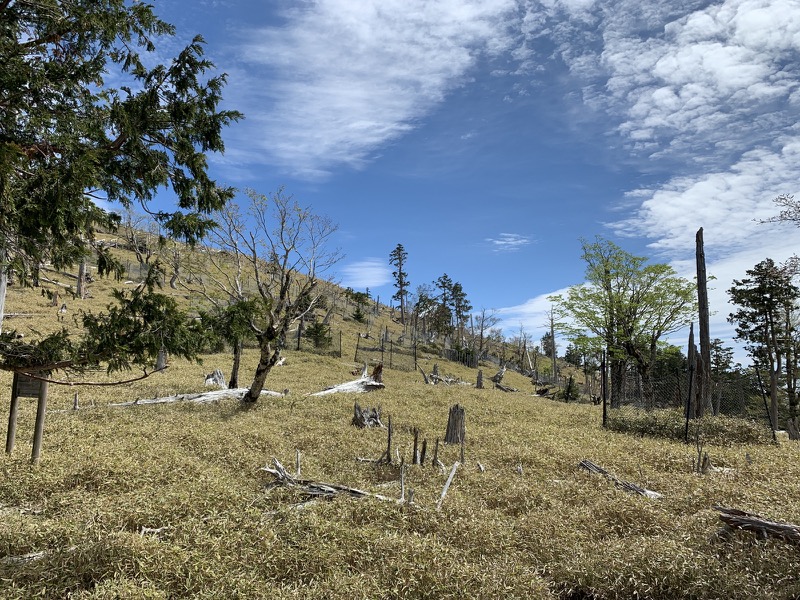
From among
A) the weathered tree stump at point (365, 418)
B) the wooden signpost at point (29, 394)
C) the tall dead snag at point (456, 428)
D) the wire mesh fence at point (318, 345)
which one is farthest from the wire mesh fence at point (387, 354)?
the wooden signpost at point (29, 394)

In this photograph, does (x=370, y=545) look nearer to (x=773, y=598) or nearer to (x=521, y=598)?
(x=521, y=598)

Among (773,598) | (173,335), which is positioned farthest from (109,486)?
(773,598)

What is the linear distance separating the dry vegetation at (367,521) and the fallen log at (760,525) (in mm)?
112

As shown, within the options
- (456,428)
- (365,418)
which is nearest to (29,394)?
(365,418)

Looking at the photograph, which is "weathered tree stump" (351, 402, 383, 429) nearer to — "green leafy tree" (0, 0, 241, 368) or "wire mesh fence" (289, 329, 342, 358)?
"green leafy tree" (0, 0, 241, 368)

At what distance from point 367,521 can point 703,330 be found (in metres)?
16.4

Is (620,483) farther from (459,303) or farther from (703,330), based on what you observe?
(459,303)

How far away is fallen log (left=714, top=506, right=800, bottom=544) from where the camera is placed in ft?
17.8

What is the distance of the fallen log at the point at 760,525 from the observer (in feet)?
17.8

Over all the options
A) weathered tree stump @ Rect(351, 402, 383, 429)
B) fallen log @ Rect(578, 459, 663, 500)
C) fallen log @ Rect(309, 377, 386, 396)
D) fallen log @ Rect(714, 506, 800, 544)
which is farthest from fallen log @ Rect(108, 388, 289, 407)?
fallen log @ Rect(714, 506, 800, 544)

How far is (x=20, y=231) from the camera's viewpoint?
5.27 meters

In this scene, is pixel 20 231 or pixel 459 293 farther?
pixel 459 293

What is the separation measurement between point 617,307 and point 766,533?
25.2 meters

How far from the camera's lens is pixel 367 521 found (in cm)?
647
